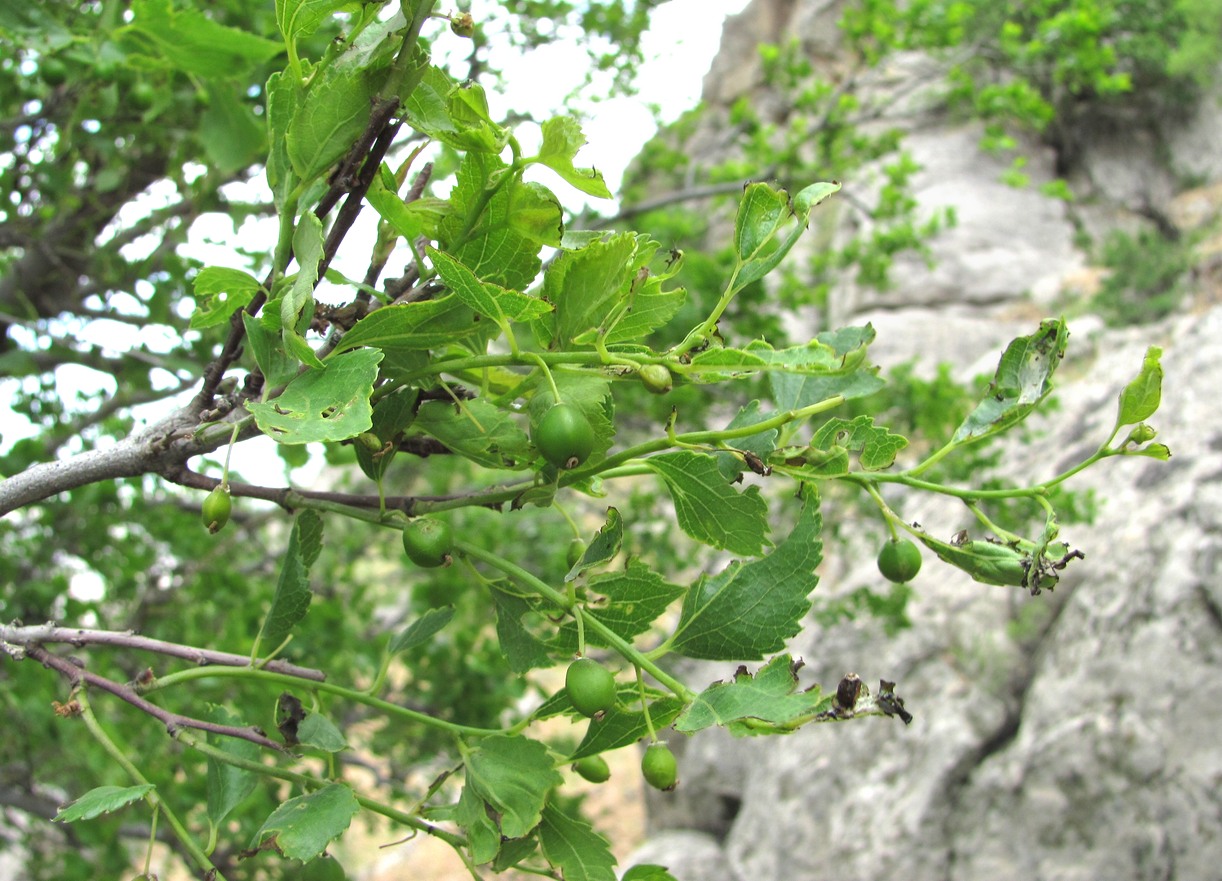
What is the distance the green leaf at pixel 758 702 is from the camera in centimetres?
73

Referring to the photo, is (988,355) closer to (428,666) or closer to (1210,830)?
(1210,830)

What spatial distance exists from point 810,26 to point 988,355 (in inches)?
325

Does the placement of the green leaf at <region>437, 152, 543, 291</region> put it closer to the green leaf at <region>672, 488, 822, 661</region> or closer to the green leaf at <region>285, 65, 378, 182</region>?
the green leaf at <region>285, 65, 378, 182</region>

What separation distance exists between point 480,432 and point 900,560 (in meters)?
0.40

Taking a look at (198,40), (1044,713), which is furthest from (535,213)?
(1044,713)

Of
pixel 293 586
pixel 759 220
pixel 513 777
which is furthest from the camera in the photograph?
pixel 293 586

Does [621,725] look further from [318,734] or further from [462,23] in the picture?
[462,23]

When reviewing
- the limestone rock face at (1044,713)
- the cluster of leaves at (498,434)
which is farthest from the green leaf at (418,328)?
the limestone rock face at (1044,713)

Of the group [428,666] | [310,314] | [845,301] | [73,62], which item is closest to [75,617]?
[428,666]

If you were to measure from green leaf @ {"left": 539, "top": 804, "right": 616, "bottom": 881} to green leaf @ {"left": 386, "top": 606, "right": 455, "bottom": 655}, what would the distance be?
0.23 m

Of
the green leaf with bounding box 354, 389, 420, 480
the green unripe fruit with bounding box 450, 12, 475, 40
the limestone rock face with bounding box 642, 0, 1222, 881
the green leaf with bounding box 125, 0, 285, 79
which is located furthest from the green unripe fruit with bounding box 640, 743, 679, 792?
the limestone rock face with bounding box 642, 0, 1222, 881

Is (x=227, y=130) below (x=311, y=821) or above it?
above

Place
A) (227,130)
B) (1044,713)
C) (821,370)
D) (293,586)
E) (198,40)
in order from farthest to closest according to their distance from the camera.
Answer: (1044,713), (227,130), (198,40), (293,586), (821,370)

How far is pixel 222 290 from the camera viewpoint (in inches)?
33.8
